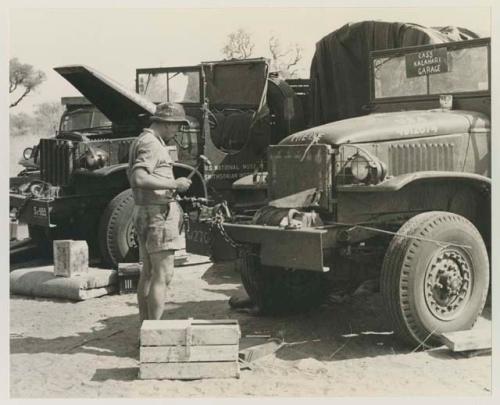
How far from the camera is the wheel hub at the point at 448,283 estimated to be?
5.30m

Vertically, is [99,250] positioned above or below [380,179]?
below

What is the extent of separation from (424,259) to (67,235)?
5.68 m

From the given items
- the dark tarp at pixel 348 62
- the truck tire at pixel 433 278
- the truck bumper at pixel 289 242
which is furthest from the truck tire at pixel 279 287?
the dark tarp at pixel 348 62

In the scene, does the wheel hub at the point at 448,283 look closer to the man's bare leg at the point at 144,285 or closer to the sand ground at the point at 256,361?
the sand ground at the point at 256,361

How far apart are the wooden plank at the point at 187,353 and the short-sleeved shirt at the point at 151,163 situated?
111 centimetres

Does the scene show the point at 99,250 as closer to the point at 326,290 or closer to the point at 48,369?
the point at 326,290

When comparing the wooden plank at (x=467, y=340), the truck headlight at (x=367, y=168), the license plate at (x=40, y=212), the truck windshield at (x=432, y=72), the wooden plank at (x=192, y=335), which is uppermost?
the truck windshield at (x=432, y=72)

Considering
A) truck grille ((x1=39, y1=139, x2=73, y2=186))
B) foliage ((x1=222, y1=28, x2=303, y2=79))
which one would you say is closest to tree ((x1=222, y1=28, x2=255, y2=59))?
foliage ((x1=222, y1=28, x2=303, y2=79))

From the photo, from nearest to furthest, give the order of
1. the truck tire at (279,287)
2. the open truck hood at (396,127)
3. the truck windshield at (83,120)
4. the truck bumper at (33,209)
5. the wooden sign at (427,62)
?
the open truck hood at (396,127), the truck tire at (279,287), the wooden sign at (427,62), the truck bumper at (33,209), the truck windshield at (83,120)

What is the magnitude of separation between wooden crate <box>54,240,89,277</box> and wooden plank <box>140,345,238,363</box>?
306 cm

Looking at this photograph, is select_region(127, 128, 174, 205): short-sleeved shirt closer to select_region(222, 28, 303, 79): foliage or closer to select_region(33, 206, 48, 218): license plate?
select_region(33, 206, 48, 218): license plate

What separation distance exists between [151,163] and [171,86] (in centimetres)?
506

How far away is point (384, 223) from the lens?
562 centimetres

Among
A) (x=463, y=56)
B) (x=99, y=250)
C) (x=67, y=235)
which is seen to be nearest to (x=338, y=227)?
(x=463, y=56)
